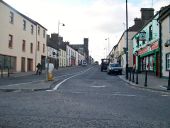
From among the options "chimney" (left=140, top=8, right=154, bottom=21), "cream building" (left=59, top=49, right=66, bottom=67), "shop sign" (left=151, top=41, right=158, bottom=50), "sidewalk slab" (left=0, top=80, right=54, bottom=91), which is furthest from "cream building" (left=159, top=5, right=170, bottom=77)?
"cream building" (left=59, top=49, right=66, bottom=67)

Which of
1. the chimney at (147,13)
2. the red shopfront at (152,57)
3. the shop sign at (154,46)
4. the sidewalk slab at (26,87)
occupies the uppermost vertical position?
the chimney at (147,13)

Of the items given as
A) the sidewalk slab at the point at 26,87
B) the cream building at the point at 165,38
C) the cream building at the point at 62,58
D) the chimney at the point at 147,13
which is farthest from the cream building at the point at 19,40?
the cream building at the point at 62,58

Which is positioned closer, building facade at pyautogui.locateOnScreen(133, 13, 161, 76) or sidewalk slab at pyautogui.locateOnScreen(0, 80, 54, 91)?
sidewalk slab at pyautogui.locateOnScreen(0, 80, 54, 91)

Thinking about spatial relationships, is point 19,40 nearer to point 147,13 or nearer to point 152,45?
point 152,45

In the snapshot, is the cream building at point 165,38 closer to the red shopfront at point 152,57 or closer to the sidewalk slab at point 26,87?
the red shopfront at point 152,57

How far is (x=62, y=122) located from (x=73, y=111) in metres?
1.71

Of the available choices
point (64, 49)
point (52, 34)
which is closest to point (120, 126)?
point (52, 34)

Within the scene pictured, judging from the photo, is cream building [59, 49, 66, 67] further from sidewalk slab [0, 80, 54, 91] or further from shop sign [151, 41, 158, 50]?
sidewalk slab [0, 80, 54, 91]

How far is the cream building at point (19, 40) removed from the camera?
3788 centimetres

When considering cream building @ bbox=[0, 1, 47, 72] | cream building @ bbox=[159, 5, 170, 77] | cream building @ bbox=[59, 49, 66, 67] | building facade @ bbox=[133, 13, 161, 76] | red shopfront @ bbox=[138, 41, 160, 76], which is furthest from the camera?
cream building @ bbox=[59, 49, 66, 67]

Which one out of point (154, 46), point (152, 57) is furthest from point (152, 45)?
point (152, 57)

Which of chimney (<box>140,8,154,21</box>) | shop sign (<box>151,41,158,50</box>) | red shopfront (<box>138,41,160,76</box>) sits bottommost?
red shopfront (<box>138,41,160,76</box>)

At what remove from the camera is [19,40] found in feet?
143

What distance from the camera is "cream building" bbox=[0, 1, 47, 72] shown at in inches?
1491
